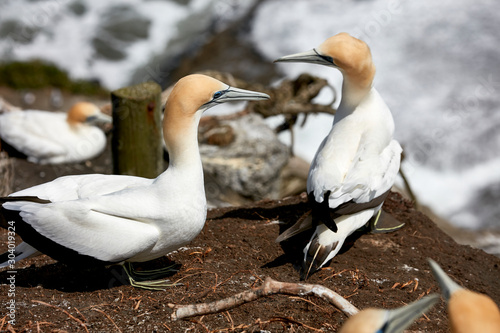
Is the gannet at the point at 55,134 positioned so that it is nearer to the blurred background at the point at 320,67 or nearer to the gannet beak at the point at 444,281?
the blurred background at the point at 320,67

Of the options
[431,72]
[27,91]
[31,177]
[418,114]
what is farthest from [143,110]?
[431,72]

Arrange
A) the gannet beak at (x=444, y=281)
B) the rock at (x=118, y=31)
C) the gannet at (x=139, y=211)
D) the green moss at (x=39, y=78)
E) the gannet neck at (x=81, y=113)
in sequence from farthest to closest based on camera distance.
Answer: the rock at (x=118, y=31) < the green moss at (x=39, y=78) < the gannet neck at (x=81, y=113) < the gannet at (x=139, y=211) < the gannet beak at (x=444, y=281)

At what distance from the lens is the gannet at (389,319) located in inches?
85.4

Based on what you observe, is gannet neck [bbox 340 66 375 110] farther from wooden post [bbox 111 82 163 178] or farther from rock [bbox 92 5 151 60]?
rock [bbox 92 5 151 60]

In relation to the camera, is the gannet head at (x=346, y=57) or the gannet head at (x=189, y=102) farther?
the gannet head at (x=346, y=57)

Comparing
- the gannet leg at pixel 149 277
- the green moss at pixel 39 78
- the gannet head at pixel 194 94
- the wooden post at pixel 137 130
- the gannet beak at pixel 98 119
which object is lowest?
the green moss at pixel 39 78

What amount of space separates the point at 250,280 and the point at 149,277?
659mm

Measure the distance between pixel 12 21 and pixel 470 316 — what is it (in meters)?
15.0

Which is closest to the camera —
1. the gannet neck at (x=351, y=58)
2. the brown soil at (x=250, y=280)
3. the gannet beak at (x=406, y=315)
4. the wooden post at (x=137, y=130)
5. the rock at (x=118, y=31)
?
the gannet beak at (x=406, y=315)

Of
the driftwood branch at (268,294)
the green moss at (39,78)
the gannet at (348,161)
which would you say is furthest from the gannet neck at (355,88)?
the green moss at (39,78)

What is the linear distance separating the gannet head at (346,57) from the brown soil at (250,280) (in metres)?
1.29

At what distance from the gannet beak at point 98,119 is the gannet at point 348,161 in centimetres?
384

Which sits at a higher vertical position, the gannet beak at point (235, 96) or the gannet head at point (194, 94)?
the gannet head at point (194, 94)

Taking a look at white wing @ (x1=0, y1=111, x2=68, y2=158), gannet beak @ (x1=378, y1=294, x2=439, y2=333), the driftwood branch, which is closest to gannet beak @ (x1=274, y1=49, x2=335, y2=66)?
the driftwood branch
